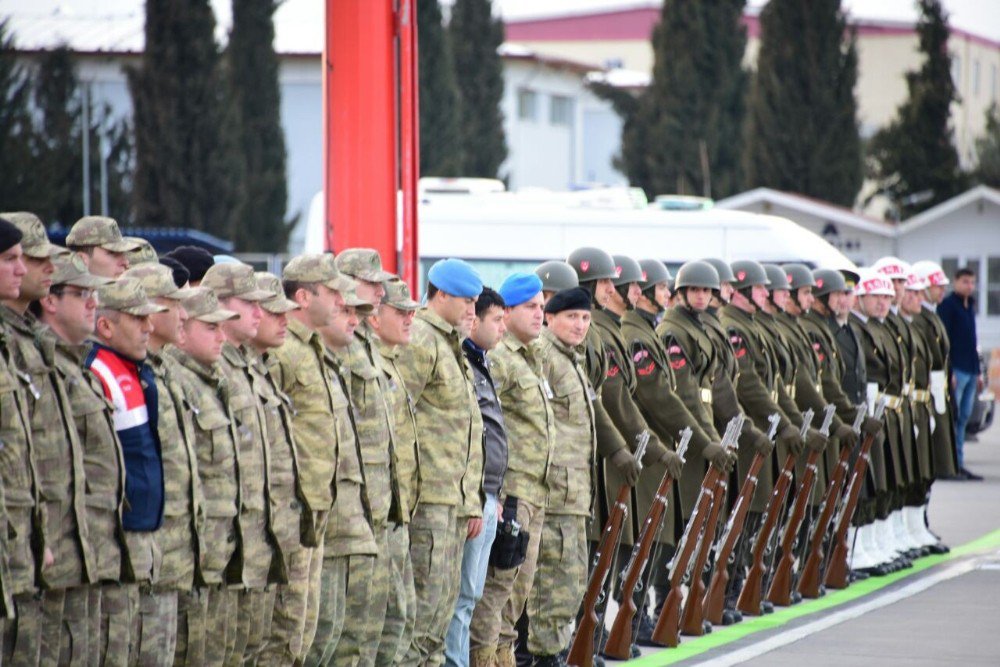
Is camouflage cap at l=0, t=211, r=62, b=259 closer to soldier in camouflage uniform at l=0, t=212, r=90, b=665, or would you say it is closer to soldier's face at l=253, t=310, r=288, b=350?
soldier in camouflage uniform at l=0, t=212, r=90, b=665

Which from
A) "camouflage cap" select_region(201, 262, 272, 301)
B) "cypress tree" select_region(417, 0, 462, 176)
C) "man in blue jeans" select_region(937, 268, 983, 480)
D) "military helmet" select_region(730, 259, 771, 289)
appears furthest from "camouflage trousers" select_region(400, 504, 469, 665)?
"cypress tree" select_region(417, 0, 462, 176)

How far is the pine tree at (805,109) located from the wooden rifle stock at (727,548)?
34.9m

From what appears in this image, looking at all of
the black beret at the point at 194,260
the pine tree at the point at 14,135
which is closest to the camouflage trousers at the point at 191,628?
Result: the black beret at the point at 194,260

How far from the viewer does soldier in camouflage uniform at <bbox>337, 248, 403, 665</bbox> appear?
302 inches

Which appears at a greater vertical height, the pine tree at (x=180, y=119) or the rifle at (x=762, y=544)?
the pine tree at (x=180, y=119)

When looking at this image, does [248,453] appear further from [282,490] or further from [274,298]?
[274,298]

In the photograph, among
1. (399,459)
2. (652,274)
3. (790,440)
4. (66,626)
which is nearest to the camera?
(66,626)

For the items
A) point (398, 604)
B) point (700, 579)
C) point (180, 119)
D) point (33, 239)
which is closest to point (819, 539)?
point (700, 579)

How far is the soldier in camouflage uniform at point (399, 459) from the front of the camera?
305 inches

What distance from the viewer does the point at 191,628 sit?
273 inches

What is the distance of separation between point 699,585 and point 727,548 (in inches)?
17.1

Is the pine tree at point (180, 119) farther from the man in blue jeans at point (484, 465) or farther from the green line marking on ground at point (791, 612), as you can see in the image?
the man in blue jeans at point (484, 465)

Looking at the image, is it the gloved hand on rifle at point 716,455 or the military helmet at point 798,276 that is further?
the military helmet at point 798,276

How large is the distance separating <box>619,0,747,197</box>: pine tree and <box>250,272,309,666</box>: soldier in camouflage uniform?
129 feet
